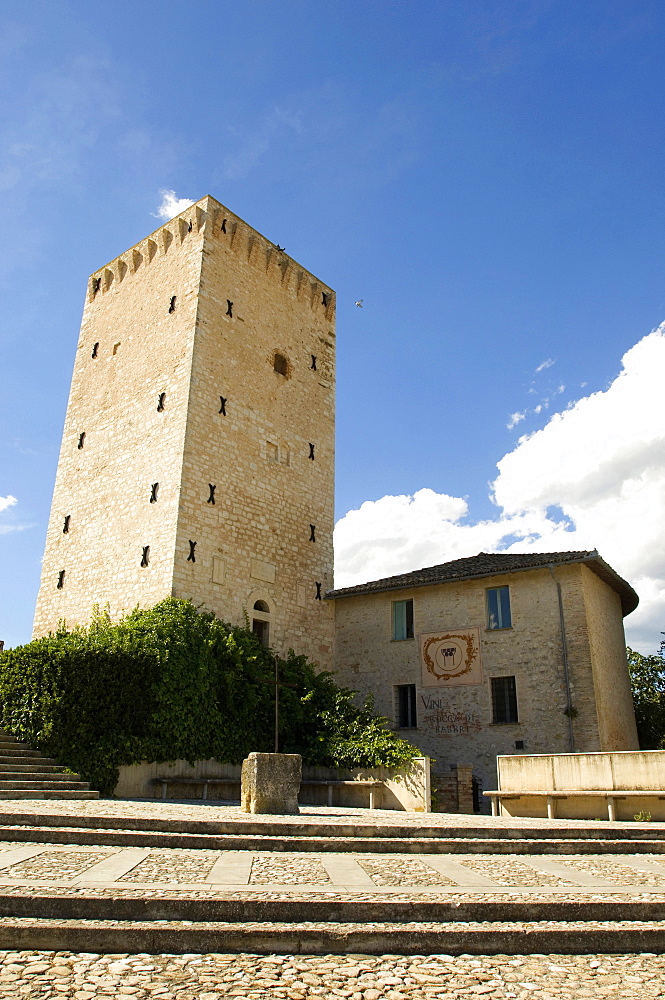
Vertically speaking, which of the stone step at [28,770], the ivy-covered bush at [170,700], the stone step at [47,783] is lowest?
the stone step at [47,783]

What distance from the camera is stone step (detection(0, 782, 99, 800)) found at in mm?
11289

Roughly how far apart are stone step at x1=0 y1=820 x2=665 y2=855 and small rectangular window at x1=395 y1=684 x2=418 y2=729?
12063 mm

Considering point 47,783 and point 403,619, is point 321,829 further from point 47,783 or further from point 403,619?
point 403,619

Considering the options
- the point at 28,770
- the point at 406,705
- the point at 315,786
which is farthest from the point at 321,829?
the point at 406,705

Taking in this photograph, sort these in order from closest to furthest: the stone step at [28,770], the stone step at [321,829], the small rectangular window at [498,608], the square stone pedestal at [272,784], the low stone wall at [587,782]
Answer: the stone step at [321,829] → the square stone pedestal at [272,784] → the stone step at [28,770] → the low stone wall at [587,782] → the small rectangular window at [498,608]

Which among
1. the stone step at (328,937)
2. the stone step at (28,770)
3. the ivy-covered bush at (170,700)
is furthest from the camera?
the ivy-covered bush at (170,700)

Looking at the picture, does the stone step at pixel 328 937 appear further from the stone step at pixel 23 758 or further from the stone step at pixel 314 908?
the stone step at pixel 23 758

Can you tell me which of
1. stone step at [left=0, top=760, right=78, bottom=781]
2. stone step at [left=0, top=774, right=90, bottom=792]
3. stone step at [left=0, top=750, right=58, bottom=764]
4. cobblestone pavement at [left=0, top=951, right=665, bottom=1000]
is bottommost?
cobblestone pavement at [left=0, top=951, right=665, bottom=1000]

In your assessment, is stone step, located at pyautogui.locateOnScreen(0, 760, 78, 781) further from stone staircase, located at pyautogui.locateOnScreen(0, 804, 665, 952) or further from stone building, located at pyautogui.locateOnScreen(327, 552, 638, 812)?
stone building, located at pyautogui.locateOnScreen(327, 552, 638, 812)

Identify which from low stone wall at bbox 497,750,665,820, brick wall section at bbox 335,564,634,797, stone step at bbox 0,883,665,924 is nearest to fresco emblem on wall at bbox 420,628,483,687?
brick wall section at bbox 335,564,634,797

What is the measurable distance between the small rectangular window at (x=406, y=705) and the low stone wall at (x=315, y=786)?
353 cm

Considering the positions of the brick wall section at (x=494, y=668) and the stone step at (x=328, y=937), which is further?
the brick wall section at (x=494, y=668)

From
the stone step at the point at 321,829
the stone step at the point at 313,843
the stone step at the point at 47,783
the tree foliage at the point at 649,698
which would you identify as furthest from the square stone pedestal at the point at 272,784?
the tree foliage at the point at 649,698

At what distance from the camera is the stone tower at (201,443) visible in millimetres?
19641
